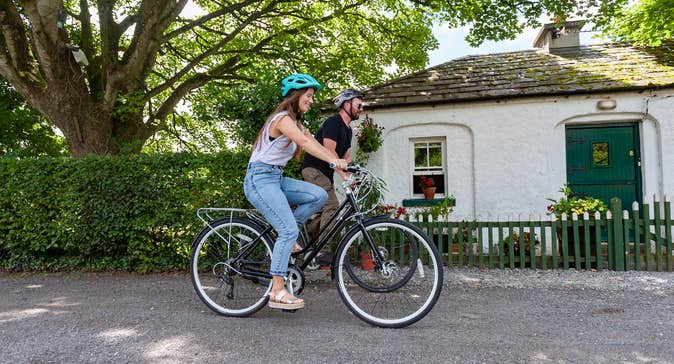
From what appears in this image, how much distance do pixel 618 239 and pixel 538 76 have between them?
13.9 feet

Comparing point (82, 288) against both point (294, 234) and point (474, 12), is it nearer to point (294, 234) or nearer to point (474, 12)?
point (294, 234)

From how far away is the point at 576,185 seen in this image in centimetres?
876

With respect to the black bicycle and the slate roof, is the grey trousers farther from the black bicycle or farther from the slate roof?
the slate roof

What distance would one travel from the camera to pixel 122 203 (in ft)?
20.2

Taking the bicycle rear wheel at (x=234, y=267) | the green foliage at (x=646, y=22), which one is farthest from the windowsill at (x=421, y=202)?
the green foliage at (x=646, y=22)

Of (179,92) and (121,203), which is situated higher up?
(179,92)

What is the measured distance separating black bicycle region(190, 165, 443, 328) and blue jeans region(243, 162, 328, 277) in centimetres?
22

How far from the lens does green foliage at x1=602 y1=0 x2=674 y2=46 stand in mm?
12148

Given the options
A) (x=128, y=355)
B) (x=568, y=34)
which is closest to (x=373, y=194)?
(x=128, y=355)

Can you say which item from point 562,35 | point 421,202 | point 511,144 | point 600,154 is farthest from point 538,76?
point 421,202

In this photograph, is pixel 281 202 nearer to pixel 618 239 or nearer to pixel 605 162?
pixel 618 239

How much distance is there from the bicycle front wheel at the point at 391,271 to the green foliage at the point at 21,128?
40.7ft

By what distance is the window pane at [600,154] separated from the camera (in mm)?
8648

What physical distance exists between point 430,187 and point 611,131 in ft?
12.1
